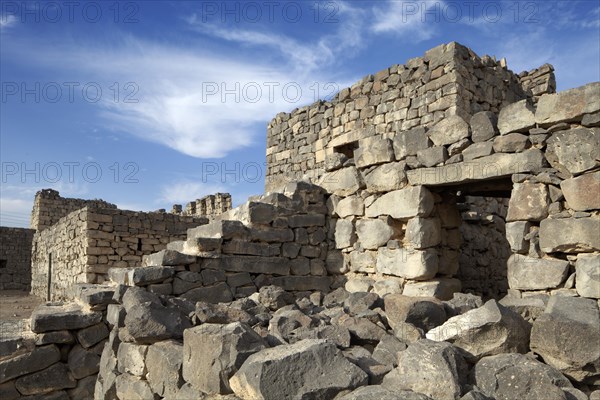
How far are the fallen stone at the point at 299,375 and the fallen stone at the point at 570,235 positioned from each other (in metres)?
2.49

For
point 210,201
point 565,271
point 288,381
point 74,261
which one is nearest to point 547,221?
point 565,271

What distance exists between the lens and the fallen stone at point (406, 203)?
5.28 m

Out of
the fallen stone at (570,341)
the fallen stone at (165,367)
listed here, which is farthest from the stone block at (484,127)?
the fallen stone at (165,367)

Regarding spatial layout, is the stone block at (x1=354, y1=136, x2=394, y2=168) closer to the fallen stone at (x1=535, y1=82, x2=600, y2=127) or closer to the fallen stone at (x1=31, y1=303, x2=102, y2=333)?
the fallen stone at (x1=535, y1=82, x2=600, y2=127)

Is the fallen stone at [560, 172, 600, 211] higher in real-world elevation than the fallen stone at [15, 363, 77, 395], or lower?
higher

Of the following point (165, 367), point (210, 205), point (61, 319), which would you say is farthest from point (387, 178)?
point (210, 205)

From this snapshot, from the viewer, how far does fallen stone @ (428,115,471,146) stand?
497cm

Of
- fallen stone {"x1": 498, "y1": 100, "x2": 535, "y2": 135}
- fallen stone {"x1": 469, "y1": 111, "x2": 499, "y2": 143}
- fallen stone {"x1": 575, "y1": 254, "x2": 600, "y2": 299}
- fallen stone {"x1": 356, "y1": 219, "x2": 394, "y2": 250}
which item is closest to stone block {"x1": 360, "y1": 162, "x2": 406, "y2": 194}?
fallen stone {"x1": 356, "y1": 219, "x2": 394, "y2": 250}

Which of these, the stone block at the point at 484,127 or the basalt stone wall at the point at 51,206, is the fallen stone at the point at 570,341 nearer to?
the stone block at the point at 484,127

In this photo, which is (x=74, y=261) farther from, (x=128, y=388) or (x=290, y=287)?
(x=128, y=388)

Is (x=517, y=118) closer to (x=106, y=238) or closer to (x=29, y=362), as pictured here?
(x=29, y=362)

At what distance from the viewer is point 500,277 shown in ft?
24.5

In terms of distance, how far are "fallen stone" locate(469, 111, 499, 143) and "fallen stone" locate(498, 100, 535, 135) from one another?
0.08 meters

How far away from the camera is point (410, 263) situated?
5332mm
